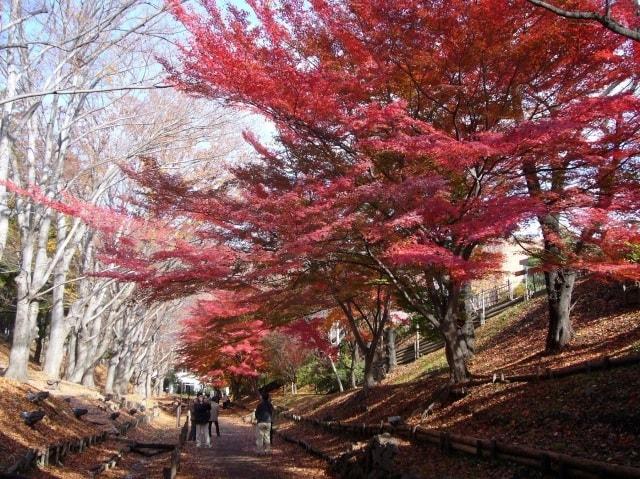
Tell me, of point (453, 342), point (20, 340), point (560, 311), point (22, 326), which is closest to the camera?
point (453, 342)

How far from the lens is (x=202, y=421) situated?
17641 millimetres

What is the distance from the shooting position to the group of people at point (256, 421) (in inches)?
590

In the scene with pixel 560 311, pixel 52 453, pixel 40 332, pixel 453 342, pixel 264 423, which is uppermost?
pixel 560 311

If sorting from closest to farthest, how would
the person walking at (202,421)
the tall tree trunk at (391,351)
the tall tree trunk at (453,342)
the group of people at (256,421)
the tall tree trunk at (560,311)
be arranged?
the tall tree trunk at (453,342) → the tall tree trunk at (560,311) → the group of people at (256,421) → the person walking at (202,421) → the tall tree trunk at (391,351)

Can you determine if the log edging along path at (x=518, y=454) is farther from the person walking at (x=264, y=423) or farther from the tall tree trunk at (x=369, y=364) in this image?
the tall tree trunk at (x=369, y=364)

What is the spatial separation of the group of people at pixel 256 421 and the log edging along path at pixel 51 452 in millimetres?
3245

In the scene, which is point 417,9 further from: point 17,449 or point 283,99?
point 17,449

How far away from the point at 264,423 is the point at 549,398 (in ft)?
26.7

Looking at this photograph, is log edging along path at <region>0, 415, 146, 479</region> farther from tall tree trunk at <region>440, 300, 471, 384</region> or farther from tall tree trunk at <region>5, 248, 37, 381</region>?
tall tree trunk at <region>440, 300, 471, 384</region>

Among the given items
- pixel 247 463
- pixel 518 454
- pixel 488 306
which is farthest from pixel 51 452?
pixel 488 306

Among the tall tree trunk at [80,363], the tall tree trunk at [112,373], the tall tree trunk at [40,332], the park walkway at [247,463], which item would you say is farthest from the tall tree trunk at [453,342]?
the tall tree trunk at [40,332]

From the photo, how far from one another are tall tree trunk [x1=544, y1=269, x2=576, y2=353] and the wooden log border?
10718 mm

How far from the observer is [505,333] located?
19.5 meters

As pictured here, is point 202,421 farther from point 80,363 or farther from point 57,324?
point 80,363
